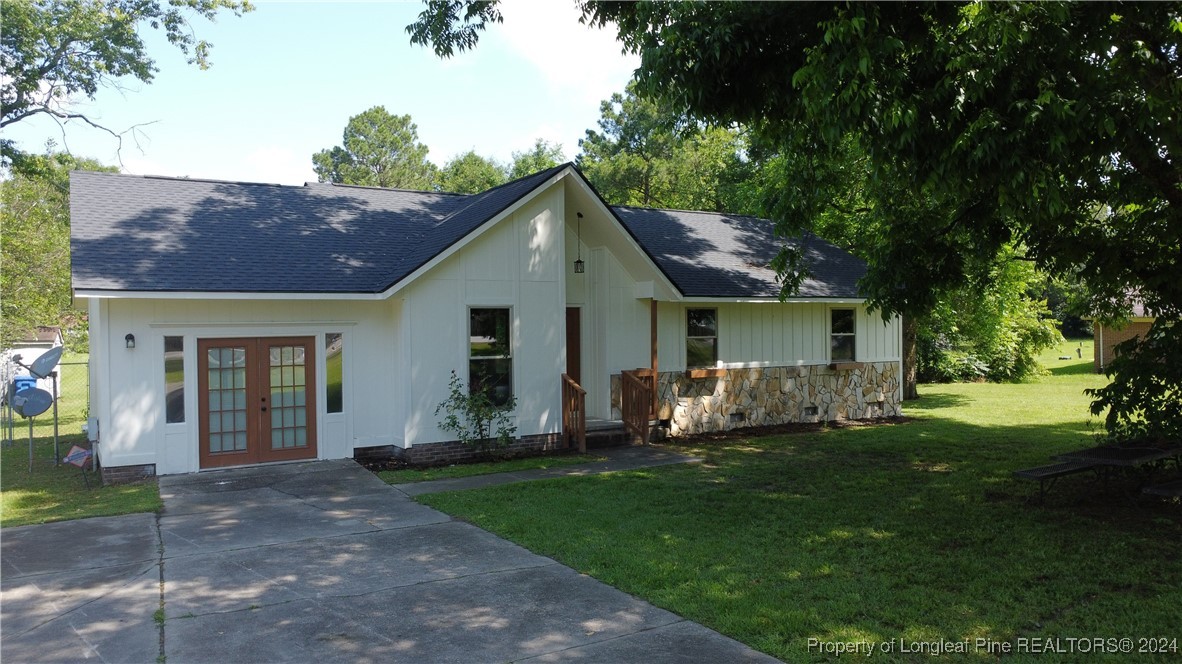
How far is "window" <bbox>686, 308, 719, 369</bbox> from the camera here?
15.5 m

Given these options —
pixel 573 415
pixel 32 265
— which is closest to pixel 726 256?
pixel 573 415

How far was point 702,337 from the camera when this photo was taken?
15.6 m

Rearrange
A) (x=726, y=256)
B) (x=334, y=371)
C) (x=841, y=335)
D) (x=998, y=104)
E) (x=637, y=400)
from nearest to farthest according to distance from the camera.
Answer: (x=998, y=104) → (x=334, y=371) → (x=637, y=400) → (x=726, y=256) → (x=841, y=335)

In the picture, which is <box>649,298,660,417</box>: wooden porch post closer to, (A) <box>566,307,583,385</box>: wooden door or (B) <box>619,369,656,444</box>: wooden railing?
(B) <box>619,369,656,444</box>: wooden railing

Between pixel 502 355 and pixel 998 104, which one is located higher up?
pixel 998 104

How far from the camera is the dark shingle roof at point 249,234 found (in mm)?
10875

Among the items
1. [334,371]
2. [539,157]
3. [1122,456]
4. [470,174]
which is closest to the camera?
[1122,456]

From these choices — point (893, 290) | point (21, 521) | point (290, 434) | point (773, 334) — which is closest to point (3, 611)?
point (21, 521)

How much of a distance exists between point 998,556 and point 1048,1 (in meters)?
4.60

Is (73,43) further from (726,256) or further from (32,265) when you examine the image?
(726,256)

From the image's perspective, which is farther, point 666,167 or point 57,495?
point 666,167

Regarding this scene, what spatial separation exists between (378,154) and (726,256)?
4065 centimetres

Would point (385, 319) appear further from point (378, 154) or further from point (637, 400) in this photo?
point (378, 154)

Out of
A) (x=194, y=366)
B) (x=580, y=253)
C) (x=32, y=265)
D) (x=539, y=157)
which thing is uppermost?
(x=539, y=157)
